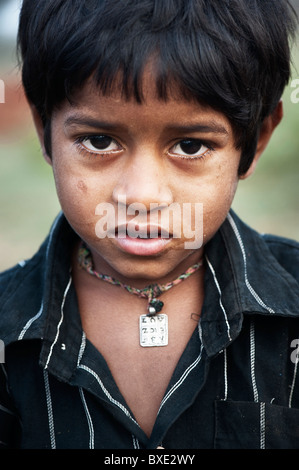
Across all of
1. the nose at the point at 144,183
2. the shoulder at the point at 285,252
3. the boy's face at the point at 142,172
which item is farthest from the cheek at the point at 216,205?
the shoulder at the point at 285,252

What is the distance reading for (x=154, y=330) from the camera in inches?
61.6

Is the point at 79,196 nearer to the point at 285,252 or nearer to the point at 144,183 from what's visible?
the point at 144,183

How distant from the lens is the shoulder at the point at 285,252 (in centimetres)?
167

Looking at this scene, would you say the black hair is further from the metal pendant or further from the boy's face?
the metal pendant

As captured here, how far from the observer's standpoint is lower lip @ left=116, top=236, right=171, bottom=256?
1.38 meters

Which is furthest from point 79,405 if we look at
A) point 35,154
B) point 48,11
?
point 35,154

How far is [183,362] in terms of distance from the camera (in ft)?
4.89

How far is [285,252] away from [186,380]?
1.56ft

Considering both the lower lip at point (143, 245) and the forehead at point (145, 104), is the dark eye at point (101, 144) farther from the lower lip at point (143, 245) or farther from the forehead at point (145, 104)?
the lower lip at point (143, 245)

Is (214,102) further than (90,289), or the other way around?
(90,289)

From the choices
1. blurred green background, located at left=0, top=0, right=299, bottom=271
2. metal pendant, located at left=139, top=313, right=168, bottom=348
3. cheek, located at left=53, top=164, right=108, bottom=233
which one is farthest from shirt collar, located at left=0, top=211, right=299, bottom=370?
blurred green background, located at left=0, top=0, right=299, bottom=271

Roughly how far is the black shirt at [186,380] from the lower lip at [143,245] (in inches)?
9.1

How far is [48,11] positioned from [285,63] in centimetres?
56

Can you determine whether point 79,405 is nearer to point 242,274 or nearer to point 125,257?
point 125,257
